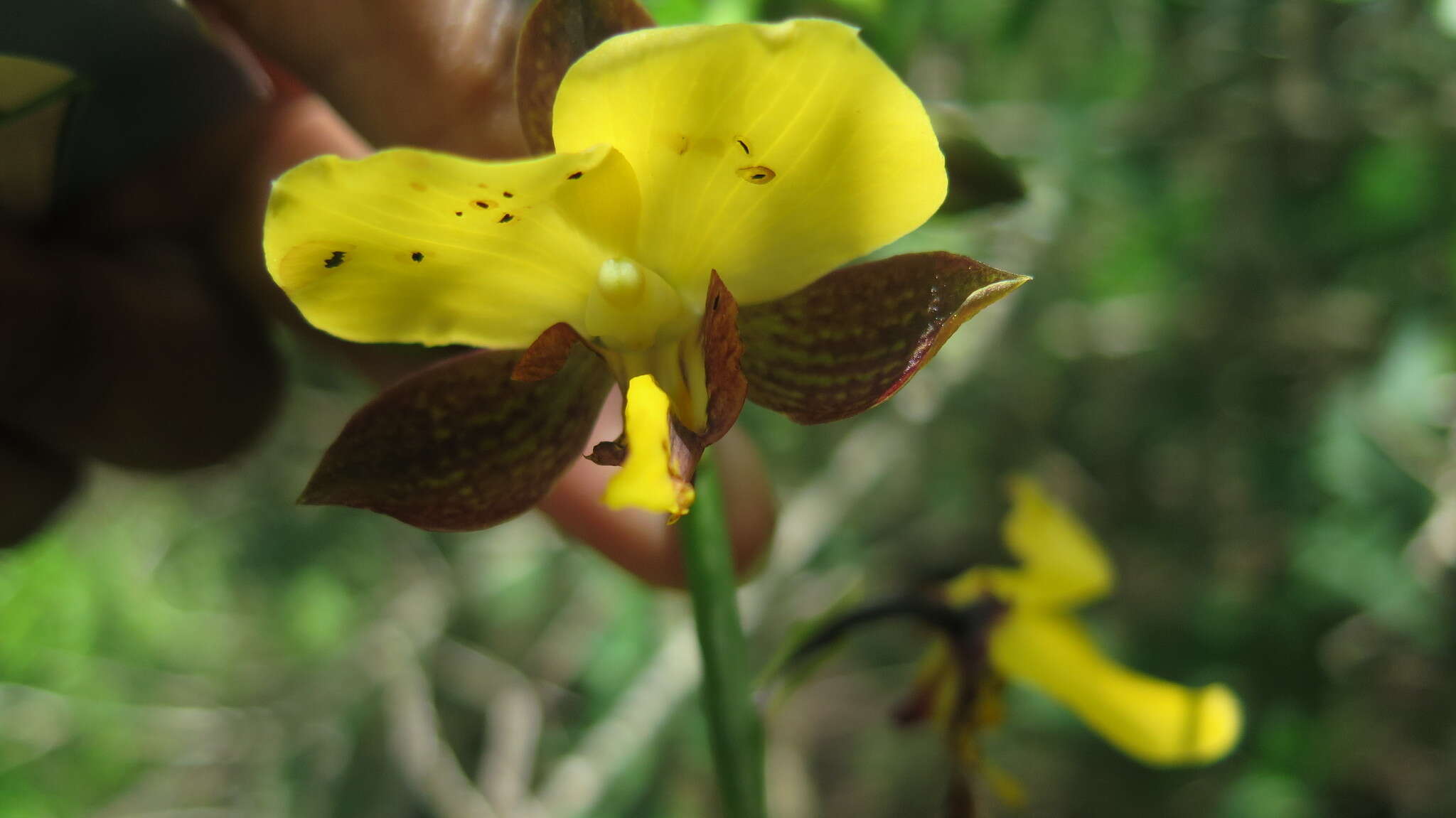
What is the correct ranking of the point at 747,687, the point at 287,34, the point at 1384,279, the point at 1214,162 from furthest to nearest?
the point at 1214,162 < the point at 1384,279 < the point at 287,34 < the point at 747,687

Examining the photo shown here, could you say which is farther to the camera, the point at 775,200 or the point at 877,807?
the point at 877,807

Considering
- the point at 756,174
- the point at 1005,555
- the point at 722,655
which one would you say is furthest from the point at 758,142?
the point at 1005,555

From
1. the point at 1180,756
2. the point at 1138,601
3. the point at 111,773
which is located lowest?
the point at 111,773

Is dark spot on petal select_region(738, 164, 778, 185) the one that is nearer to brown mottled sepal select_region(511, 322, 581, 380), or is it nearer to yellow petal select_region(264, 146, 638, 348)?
yellow petal select_region(264, 146, 638, 348)

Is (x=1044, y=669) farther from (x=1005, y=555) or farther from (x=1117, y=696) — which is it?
(x=1005, y=555)

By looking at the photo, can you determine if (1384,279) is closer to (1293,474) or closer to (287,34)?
(1293,474)

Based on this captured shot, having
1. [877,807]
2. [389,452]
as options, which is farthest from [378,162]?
[877,807]

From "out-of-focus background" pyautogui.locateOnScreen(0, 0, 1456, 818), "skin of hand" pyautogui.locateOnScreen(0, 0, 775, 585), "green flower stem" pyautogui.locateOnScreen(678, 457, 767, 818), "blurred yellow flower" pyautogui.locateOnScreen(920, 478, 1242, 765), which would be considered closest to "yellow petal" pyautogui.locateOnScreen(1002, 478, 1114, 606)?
"blurred yellow flower" pyautogui.locateOnScreen(920, 478, 1242, 765)
